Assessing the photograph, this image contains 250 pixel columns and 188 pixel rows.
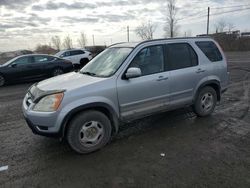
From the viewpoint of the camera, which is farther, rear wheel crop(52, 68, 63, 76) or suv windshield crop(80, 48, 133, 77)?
rear wheel crop(52, 68, 63, 76)

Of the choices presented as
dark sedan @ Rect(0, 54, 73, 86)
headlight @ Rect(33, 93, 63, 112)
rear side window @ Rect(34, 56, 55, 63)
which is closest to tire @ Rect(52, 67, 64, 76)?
dark sedan @ Rect(0, 54, 73, 86)

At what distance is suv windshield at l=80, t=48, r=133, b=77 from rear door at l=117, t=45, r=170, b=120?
247 mm

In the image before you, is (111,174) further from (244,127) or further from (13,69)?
(13,69)

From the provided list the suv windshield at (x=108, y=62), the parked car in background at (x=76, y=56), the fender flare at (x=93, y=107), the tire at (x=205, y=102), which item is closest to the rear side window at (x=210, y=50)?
the tire at (x=205, y=102)

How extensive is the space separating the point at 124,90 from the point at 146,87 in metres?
0.48

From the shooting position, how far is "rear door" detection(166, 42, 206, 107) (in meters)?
4.84

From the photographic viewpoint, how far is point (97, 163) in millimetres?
3738

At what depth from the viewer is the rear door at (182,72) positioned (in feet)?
15.9

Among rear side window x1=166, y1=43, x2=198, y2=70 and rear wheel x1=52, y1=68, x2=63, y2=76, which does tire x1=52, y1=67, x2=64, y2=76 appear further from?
rear side window x1=166, y1=43, x2=198, y2=70

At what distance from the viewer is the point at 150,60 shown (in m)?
4.61

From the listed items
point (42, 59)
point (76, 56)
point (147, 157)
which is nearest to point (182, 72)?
point (147, 157)

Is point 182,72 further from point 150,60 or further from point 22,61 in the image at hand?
point 22,61

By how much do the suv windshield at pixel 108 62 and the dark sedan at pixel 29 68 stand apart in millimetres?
8298

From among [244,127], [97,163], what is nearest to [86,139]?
[97,163]
